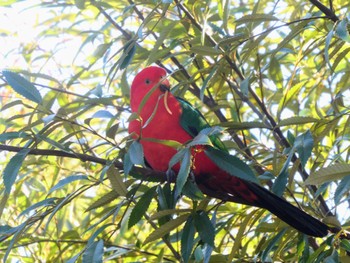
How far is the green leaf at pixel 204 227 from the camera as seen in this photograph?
5.34 feet

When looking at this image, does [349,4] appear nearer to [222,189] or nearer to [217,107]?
[217,107]

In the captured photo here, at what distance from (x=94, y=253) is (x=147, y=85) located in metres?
0.86

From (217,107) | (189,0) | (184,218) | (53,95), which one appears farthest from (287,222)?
(53,95)

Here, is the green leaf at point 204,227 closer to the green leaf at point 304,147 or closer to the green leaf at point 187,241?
the green leaf at point 187,241

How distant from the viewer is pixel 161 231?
1749mm

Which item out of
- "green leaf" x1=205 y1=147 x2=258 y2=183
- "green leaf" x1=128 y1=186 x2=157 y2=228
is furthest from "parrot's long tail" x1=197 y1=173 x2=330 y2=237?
"green leaf" x1=205 y1=147 x2=258 y2=183

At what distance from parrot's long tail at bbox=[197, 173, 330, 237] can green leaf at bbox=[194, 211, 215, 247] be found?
0.77ft

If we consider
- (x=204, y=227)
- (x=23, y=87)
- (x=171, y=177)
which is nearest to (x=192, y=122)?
(x=171, y=177)

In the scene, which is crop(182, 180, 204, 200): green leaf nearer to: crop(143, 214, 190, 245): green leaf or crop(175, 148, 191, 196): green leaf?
crop(143, 214, 190, 245): green leaf

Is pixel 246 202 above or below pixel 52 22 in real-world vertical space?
below

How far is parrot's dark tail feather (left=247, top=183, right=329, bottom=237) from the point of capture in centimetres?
177

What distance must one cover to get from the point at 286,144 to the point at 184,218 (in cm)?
50

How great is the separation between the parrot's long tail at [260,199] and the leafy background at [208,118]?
37mm

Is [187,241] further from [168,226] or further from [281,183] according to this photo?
[281,183]
